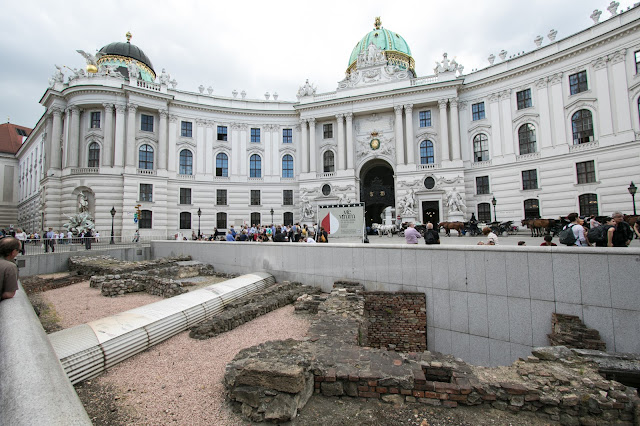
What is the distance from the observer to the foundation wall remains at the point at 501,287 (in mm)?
6383

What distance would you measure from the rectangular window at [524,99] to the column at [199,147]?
3591 cm

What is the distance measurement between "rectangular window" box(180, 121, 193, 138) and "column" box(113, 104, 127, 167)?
6186 mm

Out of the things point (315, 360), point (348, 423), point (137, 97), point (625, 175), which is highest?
point (137, 97)

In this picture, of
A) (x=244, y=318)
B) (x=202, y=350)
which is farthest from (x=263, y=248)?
(x=202, y=350)

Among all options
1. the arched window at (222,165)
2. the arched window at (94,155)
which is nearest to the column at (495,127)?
the arched window at (222,165)

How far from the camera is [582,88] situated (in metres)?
27.9

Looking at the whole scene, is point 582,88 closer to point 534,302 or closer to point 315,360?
point 534,302

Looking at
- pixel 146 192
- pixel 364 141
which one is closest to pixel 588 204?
pixel 364 141

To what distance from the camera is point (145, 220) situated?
114 feet

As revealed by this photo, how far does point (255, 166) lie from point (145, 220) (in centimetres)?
1447

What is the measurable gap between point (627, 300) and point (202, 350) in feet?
28.7

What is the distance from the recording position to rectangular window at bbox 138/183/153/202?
115 ft

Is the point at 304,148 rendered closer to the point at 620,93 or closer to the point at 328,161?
the point at 328,161

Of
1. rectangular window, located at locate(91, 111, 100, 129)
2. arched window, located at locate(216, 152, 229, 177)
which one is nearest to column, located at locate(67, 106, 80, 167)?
rectangular window, located at locate(91, 111, 100, 129)
